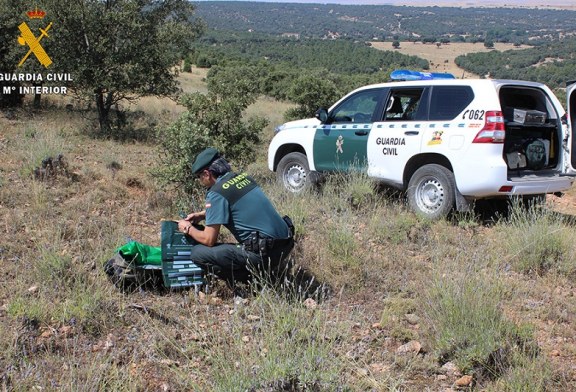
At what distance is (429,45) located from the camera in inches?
3775

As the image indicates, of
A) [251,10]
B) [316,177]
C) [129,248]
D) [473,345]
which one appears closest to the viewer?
[473,345]

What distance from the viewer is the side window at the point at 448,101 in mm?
6414

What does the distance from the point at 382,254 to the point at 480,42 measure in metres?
101

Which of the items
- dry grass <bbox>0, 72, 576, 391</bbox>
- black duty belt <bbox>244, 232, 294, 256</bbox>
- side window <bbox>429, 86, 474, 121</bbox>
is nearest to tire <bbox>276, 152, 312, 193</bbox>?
dry grass <bbox>0, 72, 576, 391</bbox>

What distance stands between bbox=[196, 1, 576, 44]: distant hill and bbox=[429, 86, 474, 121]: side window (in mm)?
87984

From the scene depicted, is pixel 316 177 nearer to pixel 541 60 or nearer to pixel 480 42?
pixel 541 60

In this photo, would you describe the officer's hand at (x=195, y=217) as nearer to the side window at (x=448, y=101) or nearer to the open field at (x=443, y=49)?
the side window at (x=448, y=101)

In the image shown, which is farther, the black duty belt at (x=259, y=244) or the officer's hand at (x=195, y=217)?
the officer's hand at (x=195, y=217)

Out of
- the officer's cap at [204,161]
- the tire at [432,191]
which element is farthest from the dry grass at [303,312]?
the officer's cap at [204,161]

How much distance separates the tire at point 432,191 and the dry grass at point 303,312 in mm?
196

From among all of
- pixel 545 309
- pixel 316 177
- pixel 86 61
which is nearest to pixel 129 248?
pixel 545 309

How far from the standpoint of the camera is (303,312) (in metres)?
3.65

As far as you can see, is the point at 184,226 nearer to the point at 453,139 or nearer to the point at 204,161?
the point at 204,161

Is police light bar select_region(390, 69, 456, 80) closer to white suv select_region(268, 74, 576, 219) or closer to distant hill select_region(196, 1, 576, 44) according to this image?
white suv select_region(268, 74, 576, 219)
